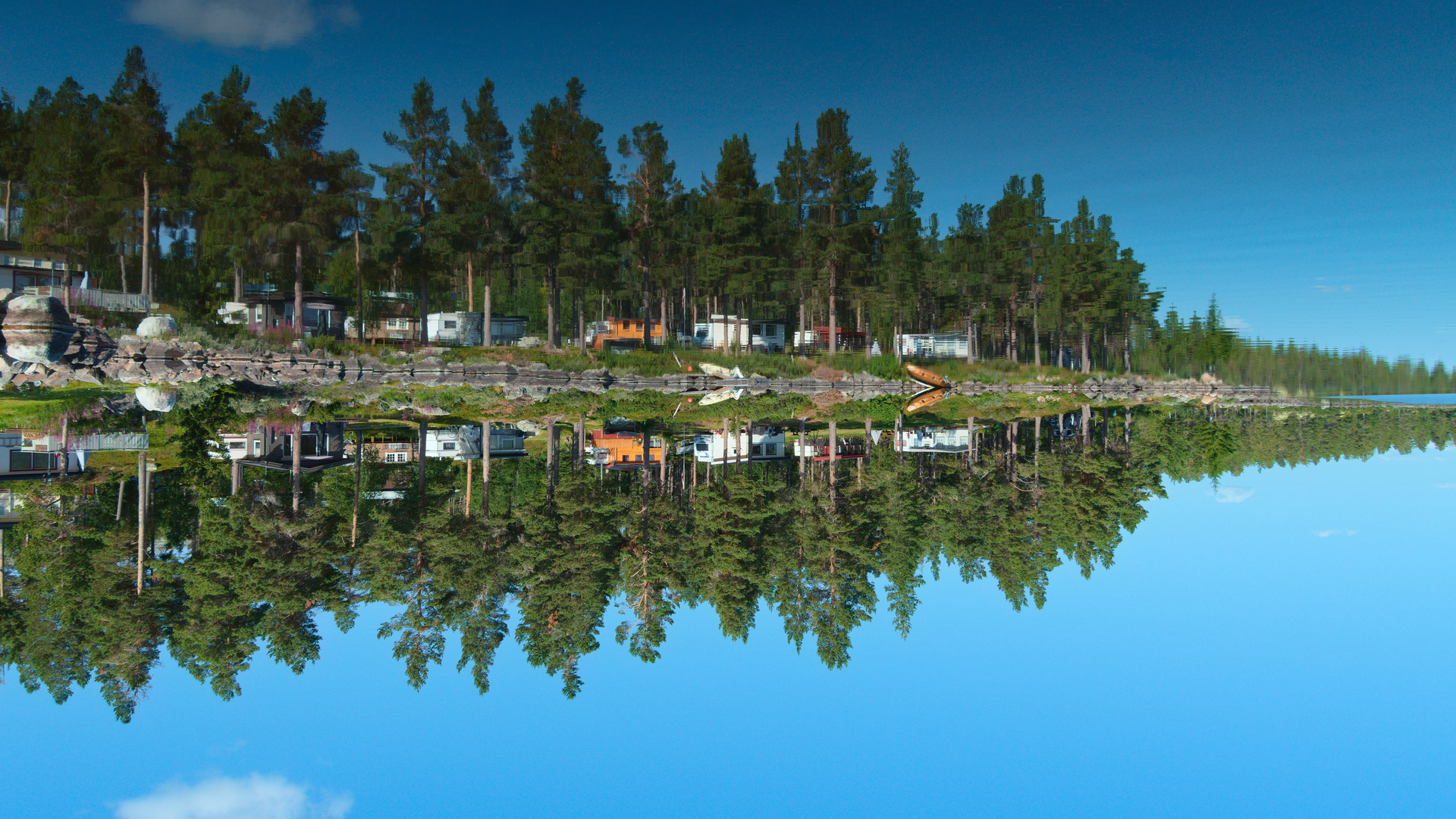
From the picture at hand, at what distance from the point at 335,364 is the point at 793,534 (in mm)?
26943

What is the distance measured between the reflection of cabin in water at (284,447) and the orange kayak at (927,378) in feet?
112

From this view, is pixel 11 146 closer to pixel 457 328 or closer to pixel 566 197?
pixel 457 328

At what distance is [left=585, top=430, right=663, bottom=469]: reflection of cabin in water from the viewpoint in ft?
48.1

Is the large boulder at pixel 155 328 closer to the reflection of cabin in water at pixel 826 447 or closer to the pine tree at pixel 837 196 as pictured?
the reflection of cabin in water at pixel 826 447

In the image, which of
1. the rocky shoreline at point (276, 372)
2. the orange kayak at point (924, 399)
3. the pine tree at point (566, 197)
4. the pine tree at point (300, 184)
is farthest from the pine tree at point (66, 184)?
the orange kayak at point (924, 399)

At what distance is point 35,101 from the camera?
46.0 m

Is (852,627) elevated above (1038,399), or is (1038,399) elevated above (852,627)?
(1038,399)

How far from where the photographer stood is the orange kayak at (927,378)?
43906 millimetres

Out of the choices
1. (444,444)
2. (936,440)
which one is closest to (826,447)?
(936,440)

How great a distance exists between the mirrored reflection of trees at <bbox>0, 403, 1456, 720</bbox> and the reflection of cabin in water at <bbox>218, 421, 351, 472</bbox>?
1.60ft

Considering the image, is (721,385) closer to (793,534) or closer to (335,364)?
(335,364)

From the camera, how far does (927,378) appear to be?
44062 mm

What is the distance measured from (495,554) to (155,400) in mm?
15129

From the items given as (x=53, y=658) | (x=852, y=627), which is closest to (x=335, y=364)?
(x=53, y=658)
